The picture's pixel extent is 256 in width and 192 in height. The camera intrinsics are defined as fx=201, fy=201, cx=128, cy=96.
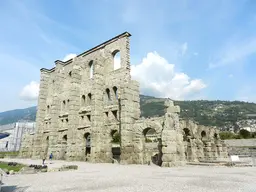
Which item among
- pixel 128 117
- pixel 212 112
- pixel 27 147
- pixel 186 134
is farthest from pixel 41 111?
pixel 212 112

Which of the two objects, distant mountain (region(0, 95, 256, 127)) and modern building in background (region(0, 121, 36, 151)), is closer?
modern building in background (region(0, 121, 36, 151))

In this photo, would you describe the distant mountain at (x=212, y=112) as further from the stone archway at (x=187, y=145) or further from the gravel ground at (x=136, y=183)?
the gravel ground at (x=136, y=183)

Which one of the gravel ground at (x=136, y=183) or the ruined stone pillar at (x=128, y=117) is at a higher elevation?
the ruined stone pillar at (x=128, y=117)

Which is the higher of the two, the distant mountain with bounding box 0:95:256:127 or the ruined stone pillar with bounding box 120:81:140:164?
the distant mountain with bounding box 0:95:256:127

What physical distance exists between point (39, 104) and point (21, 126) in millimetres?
26913

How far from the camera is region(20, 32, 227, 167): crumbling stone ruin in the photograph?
17.5m

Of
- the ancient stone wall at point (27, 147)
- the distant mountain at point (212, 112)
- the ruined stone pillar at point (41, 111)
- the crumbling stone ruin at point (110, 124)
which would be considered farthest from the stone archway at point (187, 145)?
the distant mountain at point (212, 112)

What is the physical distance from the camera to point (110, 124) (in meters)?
22.3

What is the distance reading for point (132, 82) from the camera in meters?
21.1

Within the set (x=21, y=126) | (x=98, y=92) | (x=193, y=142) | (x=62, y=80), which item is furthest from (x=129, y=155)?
(x=21, y=126)

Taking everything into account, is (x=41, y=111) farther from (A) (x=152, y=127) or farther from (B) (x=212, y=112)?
(B) (x=212, y=112)

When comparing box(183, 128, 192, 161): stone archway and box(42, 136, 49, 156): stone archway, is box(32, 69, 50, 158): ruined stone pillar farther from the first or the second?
box(183, 128, 192, 161): stone archway

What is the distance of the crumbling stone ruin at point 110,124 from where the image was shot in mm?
17484

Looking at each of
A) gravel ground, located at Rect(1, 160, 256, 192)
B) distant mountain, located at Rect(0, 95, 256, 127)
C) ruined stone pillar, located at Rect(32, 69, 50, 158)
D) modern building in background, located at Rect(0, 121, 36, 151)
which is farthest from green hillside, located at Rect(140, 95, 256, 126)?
gravel ground, located at Rect(1, 160, 256, 192)
